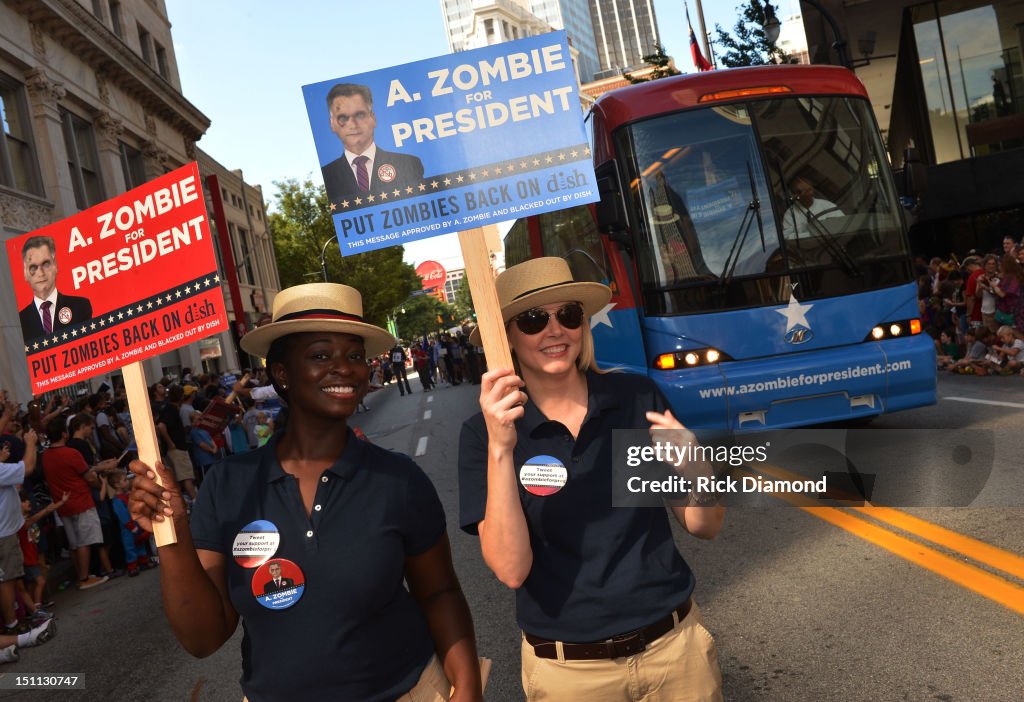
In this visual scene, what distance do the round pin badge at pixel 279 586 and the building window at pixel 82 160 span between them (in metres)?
23.3

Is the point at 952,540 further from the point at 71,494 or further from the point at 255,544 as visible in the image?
the point at 71,494

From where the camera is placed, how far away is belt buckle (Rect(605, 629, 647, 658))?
2385mm

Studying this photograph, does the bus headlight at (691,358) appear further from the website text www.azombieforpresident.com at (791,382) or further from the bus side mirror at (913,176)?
the bus side mirror at (913,176)

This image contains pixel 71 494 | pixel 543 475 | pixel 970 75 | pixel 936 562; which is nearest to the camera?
pixel 543 475

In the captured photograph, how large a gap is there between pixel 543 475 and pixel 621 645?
49cm

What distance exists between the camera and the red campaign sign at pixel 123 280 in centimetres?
278

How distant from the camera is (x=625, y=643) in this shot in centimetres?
238

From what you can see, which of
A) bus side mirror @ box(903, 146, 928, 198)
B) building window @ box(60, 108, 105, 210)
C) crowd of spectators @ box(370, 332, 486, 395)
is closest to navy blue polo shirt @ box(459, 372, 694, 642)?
bus side mirror @ box(903, 146, 928, 198)

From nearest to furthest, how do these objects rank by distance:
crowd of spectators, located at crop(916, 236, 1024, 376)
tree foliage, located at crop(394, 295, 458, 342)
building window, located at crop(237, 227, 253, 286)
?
crowd of spectators, located at crop(916, 236, 1024, 376) → building window, located at crop(237, 227, 253, 286) → tree foliage, located at crop(394, 295, 458, 342)

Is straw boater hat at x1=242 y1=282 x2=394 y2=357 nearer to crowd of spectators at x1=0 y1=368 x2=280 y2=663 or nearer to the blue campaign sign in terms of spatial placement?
the blue campaign sign

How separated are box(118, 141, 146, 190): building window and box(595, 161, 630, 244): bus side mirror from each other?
23.7 m

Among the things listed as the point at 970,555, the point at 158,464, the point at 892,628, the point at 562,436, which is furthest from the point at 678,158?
the point at 158,464

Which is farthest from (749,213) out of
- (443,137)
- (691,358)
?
(443,137)

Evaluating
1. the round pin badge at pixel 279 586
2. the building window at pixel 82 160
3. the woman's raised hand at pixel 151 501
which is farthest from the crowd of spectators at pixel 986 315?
the building window at pixel 82 160
